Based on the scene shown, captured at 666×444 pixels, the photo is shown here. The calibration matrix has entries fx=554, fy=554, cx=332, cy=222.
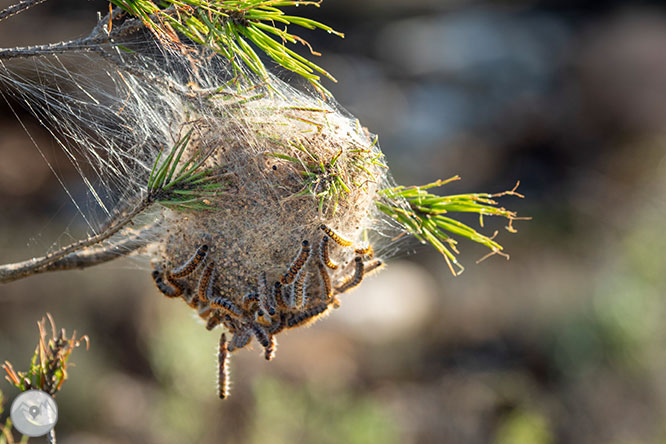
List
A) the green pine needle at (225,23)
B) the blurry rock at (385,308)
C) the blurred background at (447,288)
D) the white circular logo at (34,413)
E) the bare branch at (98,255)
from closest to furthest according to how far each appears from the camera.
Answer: the green pine needle at (225,23)
the white circular logo at (34,413)
the bare branch at (98,255)
the blurred background at (447,288)
the blurry rock at (385,308)

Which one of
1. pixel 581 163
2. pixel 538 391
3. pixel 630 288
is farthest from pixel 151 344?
pixel 581 163

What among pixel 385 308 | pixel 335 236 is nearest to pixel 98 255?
pixel 335 236

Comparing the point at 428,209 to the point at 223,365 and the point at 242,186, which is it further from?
the point at 223,365

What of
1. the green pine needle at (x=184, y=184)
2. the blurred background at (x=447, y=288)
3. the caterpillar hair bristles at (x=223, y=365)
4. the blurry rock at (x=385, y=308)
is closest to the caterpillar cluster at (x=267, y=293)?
the caterpillar hair bristles at (x=223, y=365)

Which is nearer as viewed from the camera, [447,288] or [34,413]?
[34,413]

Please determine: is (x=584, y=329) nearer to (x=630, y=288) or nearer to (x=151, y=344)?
(x=630, y=288)

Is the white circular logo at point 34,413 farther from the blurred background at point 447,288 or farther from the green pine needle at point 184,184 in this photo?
the blurred background at point 447,288
